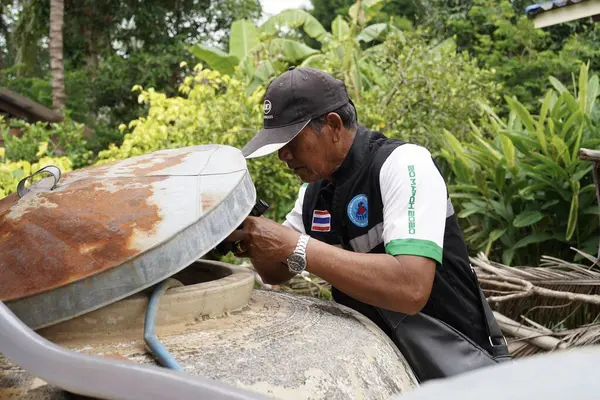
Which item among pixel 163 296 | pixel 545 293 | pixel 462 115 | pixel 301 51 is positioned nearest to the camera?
pixel 163 296

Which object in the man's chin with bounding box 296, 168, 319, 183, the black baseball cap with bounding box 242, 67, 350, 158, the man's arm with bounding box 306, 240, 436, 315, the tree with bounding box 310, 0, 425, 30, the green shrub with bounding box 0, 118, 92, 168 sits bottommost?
the green shrub with bounding box 0, 118, 92, 168

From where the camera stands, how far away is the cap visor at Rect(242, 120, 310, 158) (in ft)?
7.32

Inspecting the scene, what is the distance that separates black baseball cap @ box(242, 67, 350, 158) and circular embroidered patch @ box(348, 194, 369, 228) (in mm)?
281

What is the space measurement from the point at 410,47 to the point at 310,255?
17.2 ft

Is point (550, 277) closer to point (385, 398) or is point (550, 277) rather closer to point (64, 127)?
point (385, 398)

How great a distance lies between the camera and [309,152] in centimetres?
230

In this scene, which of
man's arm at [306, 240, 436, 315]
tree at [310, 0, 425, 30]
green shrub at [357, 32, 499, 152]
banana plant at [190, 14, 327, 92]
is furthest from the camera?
tree at [310, 0, 425, 30]

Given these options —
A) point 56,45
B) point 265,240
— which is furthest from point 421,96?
point 56,45

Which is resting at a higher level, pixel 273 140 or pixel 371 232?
pixel 273 140

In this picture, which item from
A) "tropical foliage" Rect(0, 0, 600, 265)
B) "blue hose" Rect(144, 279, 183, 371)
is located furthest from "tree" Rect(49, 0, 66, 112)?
"blue hose" Rect(144, 279, 183, 371)

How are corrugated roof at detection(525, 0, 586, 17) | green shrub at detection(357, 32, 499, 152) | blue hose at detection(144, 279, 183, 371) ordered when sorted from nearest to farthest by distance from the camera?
1. blue hose at detection(144, 279, 183, 371)
2. corrugated roof at detection(525, 0, 586, 17)
3. green shrub at detection(357, 32, 499, 152)

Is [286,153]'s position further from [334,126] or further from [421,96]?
[421,96]

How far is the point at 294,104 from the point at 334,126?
0.49 ft

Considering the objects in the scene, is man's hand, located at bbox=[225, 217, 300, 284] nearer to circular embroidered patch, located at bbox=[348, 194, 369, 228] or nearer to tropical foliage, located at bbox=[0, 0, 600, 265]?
circular embroidered patch, located at bbox=[348, 194, 369, 228]
